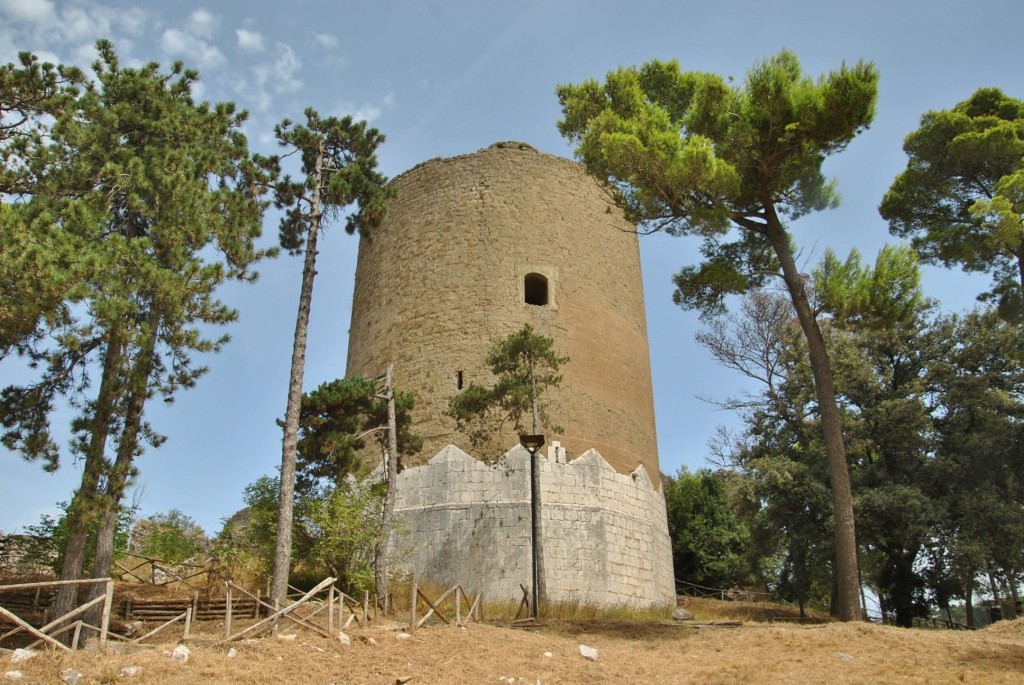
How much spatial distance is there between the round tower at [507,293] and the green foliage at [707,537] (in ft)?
22.7

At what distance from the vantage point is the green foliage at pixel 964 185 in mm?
14109

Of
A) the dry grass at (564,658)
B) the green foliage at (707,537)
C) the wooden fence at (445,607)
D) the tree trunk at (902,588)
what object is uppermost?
the green foliage at (707,537)

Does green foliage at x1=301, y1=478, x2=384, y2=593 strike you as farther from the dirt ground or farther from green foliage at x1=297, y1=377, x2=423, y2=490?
Answer: the dirt ground

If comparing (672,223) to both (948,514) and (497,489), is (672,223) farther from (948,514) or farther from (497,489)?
(948,514)

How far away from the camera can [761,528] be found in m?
17.9

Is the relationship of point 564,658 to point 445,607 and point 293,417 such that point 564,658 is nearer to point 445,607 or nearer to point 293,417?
point 445,607

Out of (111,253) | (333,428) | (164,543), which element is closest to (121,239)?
(111,253)

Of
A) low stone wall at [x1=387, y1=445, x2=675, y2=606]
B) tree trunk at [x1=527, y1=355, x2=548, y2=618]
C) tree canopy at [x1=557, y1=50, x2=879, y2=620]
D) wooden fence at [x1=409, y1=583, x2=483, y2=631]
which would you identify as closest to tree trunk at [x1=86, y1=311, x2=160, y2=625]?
wooden fence at [x1=409, y1=583, x2=483, y2=631]

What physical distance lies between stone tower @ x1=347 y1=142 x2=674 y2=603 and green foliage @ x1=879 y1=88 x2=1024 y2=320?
5.41 m

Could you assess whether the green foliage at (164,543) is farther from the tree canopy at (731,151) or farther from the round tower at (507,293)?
the tree canopy at (731,151)

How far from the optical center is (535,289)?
16.6 metres

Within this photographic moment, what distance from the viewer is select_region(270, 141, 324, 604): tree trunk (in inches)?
394

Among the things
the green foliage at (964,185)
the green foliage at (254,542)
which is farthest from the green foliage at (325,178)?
the green foliage at (964,185)

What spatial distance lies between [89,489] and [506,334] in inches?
289
